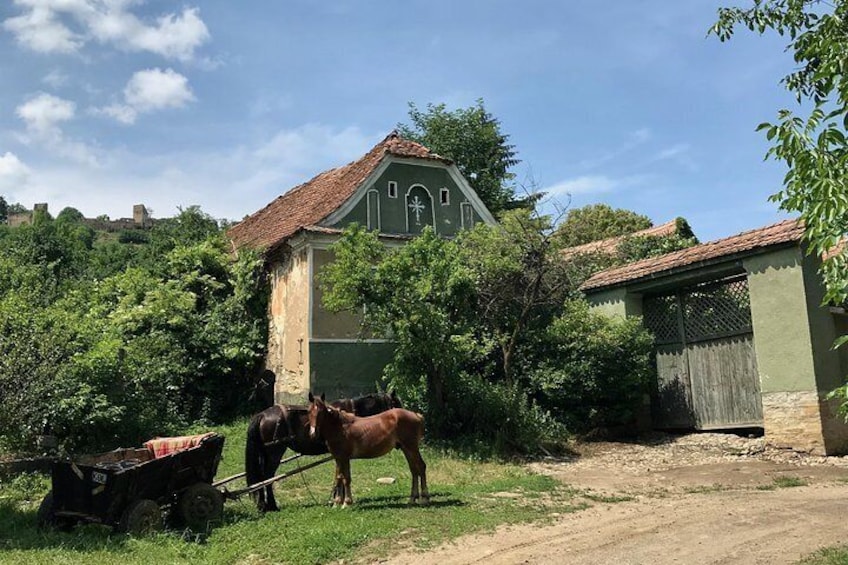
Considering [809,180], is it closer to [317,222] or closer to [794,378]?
[794,378]

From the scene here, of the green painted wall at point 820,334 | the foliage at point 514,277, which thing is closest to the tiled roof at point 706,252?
the green painted wall at point 820,334

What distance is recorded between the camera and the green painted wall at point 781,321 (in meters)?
14.2

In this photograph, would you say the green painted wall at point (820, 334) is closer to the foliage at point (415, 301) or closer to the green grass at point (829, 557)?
the foliage at point (415, 301)

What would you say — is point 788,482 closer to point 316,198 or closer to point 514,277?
point 514,277

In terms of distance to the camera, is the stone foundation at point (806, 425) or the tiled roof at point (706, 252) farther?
the tiled roof at point (706, 252)

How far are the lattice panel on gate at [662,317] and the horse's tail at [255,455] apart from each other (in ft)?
36.7

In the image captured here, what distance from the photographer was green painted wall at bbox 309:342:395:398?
18.5m

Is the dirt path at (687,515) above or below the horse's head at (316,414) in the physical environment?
below

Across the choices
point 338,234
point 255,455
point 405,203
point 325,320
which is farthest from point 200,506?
point 405,203

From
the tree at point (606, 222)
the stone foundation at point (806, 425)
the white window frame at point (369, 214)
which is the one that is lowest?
the stone foundation at point (806, 425)

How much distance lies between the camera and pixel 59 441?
1345 cm

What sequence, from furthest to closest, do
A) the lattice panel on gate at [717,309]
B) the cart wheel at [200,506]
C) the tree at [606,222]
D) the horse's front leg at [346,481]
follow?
the tree at [606,222] → the lattice panel on gate at [717,309] → the horse's front leg at [346,481] → the cart wheel at [200,506]

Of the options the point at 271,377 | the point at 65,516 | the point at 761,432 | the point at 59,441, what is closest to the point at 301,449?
the point at 65,516

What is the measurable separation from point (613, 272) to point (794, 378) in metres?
5.85
